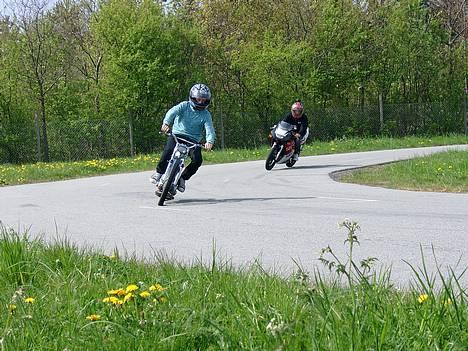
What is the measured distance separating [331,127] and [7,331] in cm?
3064

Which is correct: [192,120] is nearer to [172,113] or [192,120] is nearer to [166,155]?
[172,113]

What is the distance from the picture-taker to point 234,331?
3607 millimetres

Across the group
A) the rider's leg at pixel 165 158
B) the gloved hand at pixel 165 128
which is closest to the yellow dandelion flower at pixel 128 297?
the gloved hand at pixel 165 128

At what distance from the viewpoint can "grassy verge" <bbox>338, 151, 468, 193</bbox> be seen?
12896mm

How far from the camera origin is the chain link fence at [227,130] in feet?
95.6

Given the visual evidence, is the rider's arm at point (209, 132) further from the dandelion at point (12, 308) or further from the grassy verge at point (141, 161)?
the grassy verge at point (141, 161)

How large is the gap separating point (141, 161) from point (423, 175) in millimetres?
12329

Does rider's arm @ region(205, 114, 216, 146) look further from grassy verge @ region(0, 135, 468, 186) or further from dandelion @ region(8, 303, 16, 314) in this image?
grassy verge @ region(0, 135, 468, 186)

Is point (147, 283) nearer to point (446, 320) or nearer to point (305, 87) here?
point (446, 320)

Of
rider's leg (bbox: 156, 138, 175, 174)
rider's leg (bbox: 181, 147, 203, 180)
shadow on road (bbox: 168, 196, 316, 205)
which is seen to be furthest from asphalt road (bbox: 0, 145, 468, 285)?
rider's leg (bbox: 156, 138, 175, 174)

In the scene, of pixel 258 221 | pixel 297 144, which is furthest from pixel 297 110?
pixel 258 221

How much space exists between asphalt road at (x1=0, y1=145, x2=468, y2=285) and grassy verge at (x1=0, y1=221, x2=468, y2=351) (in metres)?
1.09

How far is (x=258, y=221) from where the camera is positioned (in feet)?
29.9

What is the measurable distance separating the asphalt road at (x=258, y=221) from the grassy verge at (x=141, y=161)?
515 centimetres
